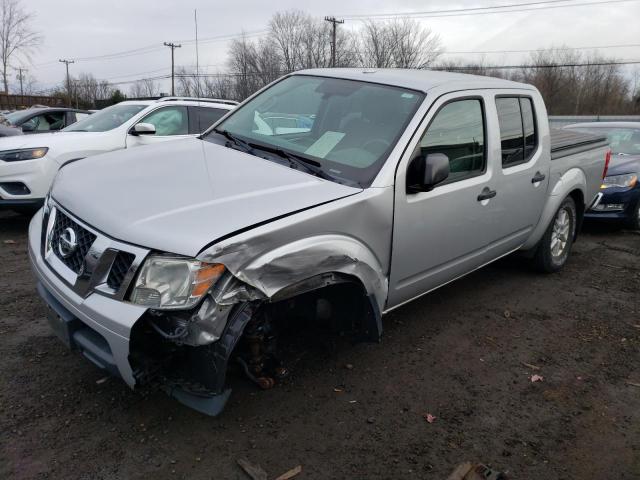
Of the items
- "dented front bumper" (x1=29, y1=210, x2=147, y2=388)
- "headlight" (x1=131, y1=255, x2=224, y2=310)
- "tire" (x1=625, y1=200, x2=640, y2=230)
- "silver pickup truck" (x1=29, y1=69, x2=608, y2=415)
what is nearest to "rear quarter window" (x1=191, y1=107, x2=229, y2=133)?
"silver pickup truck" (x1=29, y1=69, x2=608, y2=415)

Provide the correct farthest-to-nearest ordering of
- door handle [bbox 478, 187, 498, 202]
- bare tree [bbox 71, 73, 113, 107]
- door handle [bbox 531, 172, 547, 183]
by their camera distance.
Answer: bare tree [bbox 71, 73, 113, 107]
door handle [bbox 531, 172, 547, 183]
door handle [bbox 478, 187, 498, 202]

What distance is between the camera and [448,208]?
3.42m

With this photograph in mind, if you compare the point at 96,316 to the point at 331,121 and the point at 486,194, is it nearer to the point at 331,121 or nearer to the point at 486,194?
the point at 331,121

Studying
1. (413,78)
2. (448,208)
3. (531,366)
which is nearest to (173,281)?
(448,208)

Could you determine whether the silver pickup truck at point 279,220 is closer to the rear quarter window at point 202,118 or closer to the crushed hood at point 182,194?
the crushed hood at point 182,194

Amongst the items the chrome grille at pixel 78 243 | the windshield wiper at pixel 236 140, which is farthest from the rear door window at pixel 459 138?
the chrome grille at pixel 78 243

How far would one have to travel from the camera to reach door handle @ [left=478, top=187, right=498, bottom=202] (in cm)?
371

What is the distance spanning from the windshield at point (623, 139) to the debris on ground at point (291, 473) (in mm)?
7767

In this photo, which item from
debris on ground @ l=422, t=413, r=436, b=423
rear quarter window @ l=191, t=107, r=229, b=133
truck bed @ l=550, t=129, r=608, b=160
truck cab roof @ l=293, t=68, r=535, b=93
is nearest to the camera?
debris on ground @ l=422, t=413, r=436, b=423

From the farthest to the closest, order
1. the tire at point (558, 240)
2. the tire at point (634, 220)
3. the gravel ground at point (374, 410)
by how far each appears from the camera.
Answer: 1. the tire at point (634, 220)
2. the tire at point (558, 240)
3. the gravel ground at point (374, 410)

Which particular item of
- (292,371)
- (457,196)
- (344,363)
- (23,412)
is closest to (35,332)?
(23,412)

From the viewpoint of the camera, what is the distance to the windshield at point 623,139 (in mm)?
8133

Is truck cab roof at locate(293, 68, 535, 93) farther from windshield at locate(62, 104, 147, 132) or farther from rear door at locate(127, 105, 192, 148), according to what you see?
windshield at locate(62, 104, 147, 132)

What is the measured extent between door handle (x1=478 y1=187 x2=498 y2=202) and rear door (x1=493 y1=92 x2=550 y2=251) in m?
0.11
